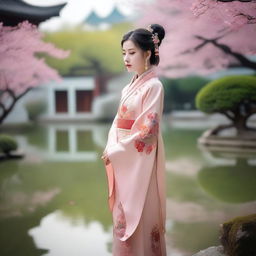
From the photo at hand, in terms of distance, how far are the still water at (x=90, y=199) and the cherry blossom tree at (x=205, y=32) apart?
1.95 m

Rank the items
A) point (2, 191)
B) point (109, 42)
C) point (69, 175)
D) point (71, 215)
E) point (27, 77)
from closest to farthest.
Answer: point (71, 215)
point (2, 191)
point (69, 175)
point (27, 77)
point (109, 42)

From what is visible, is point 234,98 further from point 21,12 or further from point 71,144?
point 21,12

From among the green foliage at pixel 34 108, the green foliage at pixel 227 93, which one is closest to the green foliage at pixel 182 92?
the green foliage at pixel 34 108

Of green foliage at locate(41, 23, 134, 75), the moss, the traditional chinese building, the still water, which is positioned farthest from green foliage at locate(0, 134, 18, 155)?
green foliage at locate(41, 23, 134, 75)

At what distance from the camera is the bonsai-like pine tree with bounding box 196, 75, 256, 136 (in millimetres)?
7344

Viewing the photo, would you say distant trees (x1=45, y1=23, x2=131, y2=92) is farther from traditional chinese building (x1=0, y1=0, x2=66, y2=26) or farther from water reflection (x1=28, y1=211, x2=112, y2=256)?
water reflection (x1=28, y1=211, x2=112, y2=256)

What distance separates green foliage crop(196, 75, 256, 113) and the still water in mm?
1127

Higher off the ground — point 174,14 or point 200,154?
point 174,14

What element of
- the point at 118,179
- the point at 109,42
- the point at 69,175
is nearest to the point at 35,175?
the point at 69,175

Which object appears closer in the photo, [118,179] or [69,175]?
[118,179]

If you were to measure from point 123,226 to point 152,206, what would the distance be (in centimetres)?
25

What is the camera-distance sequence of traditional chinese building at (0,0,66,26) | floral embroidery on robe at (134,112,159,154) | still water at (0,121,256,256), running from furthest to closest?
traditional chinese building at (0,0,66,26) → still water at (0,121,256,256) → floral embroidery on robe at (134,112,159,154)

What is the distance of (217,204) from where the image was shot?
13.8ft

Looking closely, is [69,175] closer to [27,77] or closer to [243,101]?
[27,77]
